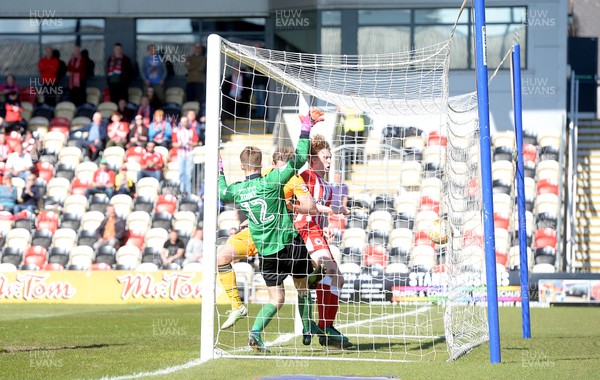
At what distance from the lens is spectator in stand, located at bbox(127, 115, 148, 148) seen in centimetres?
2478

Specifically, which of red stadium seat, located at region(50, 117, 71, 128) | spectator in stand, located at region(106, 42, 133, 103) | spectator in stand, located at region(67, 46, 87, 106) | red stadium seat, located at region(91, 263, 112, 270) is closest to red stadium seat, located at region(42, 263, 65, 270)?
red stadium seat, located at region(91, 263, 112, 270)

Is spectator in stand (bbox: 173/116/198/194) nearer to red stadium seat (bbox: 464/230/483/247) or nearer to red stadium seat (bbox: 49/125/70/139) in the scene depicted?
red stadium seat (bbox: 49/125/70/139)

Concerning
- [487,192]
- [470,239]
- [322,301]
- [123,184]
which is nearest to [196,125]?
[123,184]

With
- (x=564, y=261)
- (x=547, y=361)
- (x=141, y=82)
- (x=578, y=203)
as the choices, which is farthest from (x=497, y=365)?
(x=141, y=82)

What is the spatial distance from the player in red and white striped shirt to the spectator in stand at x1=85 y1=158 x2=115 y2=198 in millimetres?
13481

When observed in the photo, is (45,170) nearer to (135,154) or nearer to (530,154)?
(135,154)

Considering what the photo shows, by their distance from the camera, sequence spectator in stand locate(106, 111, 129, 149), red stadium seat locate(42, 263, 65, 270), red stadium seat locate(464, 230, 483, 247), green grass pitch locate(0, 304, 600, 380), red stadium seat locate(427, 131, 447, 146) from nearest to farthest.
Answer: green grass pitch locate(0, 304, 600, 380) → red stadium seat locate(464, 230, 483, 247) → red stadium seat locate(427, 131, 447, 146) → red stadium seat locate(42, 263, 65, 270) → spectator in stand locate(106, 111, 129, 149)

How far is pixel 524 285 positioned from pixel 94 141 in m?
14.7

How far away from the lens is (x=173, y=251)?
70.8 feet

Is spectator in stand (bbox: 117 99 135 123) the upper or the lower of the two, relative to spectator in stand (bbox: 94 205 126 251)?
upper

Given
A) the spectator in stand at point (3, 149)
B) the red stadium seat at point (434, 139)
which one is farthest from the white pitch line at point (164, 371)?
the spectator in stand at point (3, 149)

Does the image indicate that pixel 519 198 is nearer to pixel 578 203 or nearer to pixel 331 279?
pixel 331 279

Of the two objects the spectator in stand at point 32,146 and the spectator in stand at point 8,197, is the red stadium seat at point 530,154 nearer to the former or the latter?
the spectator in stand at point 32,146

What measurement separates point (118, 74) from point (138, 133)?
1911 millimetres
